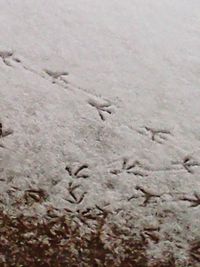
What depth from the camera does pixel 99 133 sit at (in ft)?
7.33

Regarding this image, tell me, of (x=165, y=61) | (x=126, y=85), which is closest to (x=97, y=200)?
(x=126, y=85)

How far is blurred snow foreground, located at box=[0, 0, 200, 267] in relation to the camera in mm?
1874

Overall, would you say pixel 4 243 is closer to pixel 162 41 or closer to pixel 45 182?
pixel 45 182

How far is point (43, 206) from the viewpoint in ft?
6.37

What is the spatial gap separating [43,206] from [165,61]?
3.30 feet

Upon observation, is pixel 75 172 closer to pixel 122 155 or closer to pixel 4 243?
pixel 122 155

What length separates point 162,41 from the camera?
107 inches

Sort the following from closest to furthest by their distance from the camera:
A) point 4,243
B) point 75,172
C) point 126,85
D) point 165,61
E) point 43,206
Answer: point 4,243
point 43,206
point 75,172
point 126,85
point 165,61

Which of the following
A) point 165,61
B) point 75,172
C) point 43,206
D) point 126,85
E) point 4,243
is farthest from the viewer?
point 165,61

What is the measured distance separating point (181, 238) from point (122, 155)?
41 cm

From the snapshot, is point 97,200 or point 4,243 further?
point 97,200

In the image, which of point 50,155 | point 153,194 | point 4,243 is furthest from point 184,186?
point 4,243

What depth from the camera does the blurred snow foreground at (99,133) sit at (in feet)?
6.15

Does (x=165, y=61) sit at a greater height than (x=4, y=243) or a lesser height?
greater
